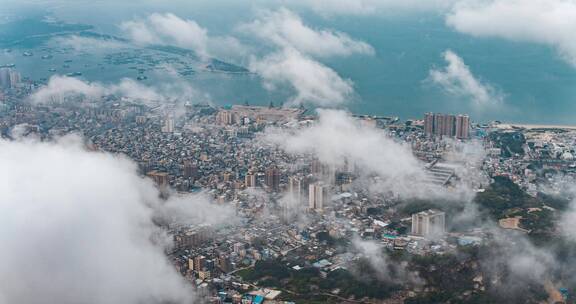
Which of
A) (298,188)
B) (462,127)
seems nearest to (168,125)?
(298,188)

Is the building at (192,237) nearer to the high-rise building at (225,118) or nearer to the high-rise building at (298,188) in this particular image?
the high-rise building at (298,188)

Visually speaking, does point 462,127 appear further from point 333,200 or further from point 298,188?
point 298,188

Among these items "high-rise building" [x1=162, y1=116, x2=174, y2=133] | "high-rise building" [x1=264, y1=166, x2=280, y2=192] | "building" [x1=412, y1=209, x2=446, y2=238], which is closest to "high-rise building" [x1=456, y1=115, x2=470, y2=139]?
"high-rise building" [x1=264, y1=166, x2=280, y2=192]

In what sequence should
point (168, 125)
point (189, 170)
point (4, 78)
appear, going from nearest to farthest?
point (189, 170) < point (168, 125) < point (4, 78)

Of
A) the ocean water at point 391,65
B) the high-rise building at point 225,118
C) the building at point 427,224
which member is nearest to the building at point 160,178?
the building at point 427,224

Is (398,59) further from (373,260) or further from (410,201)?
(373,260)

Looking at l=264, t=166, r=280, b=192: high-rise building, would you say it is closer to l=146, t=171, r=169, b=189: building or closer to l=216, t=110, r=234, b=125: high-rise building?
l=146, t=171, r=169, b=189: building
